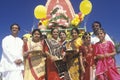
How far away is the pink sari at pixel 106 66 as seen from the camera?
351 inches

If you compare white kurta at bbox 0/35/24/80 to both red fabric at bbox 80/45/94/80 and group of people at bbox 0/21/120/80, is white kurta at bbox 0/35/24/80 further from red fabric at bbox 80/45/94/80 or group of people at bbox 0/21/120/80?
red fabric at bbox 80/45/94/80

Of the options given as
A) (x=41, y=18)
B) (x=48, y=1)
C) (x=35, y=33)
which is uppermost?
(x=48, y=1)

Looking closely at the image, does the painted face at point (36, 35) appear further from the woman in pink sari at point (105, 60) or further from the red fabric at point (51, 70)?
the woman in pink sari at point (105, 60)

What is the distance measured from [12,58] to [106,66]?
2.50 meters

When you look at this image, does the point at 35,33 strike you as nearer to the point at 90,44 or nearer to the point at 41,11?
the point at 90,44

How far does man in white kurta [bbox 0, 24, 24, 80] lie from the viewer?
9.47 m

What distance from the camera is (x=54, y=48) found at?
9273mm

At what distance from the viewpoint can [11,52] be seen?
9.52 metres

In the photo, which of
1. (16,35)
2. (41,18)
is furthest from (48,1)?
(16,35)

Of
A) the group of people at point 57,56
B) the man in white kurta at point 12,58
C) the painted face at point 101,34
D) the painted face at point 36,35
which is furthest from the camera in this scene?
the man in white kurta at point 12,58

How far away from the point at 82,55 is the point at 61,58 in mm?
563

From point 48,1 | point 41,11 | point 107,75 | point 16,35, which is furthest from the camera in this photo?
point 48,1

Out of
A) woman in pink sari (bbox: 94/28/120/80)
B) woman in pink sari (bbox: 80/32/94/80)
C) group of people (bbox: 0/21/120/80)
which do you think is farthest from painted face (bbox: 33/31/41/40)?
woman in pink sari (bbox: 94/28/120/80)

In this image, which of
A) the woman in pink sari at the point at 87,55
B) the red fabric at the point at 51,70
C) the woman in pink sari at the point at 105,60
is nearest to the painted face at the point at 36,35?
the red fabric at the point at 51,70
